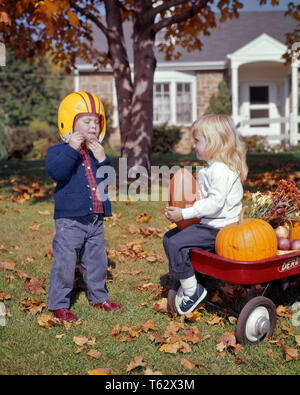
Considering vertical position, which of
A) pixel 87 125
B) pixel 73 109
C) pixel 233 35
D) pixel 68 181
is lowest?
pixel 68 181

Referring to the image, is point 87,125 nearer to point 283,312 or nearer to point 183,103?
point 283,312

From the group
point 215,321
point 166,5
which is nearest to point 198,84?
point 166,5

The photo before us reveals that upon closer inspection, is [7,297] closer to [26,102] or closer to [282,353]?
[282,353]

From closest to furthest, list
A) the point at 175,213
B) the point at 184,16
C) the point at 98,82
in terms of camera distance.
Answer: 1. the point at 175,213
2. the point at 184,16
3. the point at 98,82

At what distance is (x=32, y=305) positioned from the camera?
3.80 metres

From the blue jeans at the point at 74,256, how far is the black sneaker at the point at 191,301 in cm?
71

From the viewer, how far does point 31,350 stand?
10.2 feet

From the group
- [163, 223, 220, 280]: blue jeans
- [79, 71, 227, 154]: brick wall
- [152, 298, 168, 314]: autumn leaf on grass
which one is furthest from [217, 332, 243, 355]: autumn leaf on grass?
[79, 71, 227, 154]: brick wall

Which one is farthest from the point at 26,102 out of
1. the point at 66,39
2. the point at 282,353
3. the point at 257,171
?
the point at 282,353

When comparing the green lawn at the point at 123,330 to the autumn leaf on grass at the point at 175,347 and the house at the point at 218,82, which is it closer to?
the autumn leaf on grass at the point at 175,347

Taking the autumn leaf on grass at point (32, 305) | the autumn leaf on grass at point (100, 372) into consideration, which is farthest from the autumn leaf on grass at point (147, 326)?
the autumn leaf on grass at point (32, 305)

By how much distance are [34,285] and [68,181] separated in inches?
48.7
